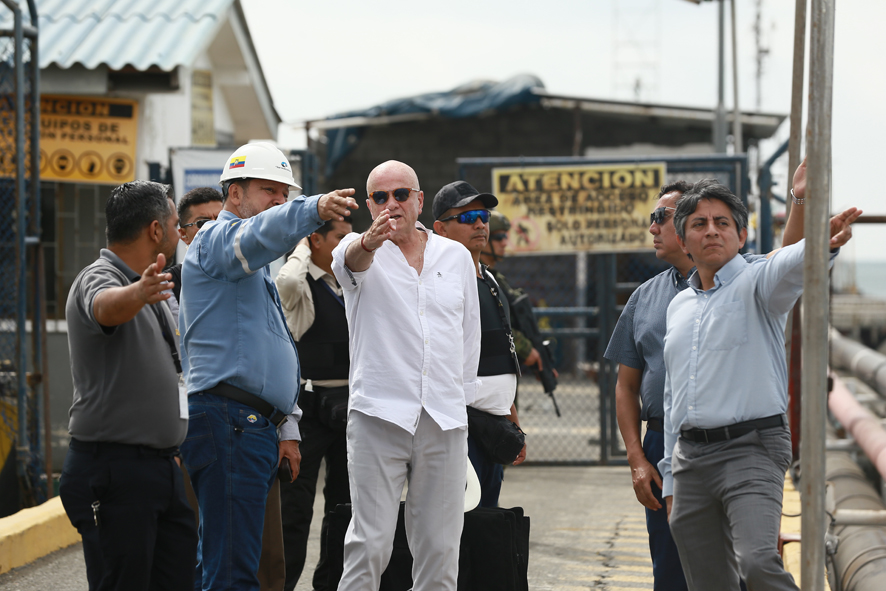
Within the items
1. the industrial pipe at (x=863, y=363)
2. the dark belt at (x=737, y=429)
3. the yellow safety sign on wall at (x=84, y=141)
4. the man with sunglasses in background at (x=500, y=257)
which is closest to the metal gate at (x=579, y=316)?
the man with sunglasses in background at (x=500, y=257)

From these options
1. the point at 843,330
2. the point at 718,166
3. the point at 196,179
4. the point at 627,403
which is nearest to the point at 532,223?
the point at 718,166

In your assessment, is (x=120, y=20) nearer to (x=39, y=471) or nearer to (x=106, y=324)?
(x=39, y=471)

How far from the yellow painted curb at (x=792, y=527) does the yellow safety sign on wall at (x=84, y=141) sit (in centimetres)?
645

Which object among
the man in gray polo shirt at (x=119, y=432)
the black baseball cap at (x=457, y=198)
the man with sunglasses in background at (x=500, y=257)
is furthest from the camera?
the man with sunglasses in background at (x=500, y=257)

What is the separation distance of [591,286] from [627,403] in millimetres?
10818

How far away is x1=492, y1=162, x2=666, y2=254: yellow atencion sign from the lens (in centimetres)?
875

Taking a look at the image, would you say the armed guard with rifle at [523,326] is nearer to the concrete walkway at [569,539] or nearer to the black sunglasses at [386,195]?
the concrete walkway at [569,539]

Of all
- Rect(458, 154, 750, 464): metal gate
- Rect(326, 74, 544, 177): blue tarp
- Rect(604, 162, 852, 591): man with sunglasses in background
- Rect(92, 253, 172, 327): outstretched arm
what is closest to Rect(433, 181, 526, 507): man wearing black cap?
Rect(604, 162, 852, 591): man with sunglasses in background

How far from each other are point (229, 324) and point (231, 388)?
240 millimetres

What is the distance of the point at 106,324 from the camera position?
10.6ft

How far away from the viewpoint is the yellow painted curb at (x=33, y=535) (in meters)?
5.61

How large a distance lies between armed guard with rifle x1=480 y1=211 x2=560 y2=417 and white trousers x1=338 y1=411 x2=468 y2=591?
2.84 m

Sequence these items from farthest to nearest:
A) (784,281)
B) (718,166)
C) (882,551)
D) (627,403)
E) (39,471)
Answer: (718,166)
(39,471)
(882,551)
(627,403)
(784,281)

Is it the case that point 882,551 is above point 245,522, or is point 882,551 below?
below
